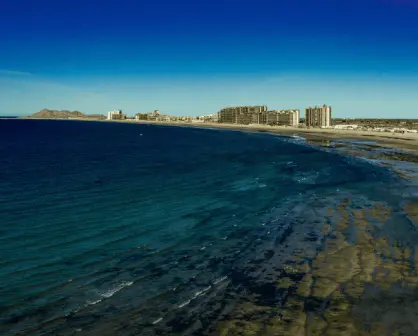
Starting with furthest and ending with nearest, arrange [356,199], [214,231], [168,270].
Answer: [356,199]
[214,231]
[168,270]

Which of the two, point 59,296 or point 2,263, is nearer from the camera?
point 59,296

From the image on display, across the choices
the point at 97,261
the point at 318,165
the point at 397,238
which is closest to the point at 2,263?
the point at 97,261

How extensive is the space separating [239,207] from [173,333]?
1850 centimetres

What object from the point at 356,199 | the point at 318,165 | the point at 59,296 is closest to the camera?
the point at 59,296

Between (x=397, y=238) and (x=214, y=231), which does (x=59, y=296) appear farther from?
(x=397, y=238)

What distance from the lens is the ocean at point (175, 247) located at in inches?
492

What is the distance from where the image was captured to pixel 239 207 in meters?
29.3

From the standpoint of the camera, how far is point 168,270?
16.5m

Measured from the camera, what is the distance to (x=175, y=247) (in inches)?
776

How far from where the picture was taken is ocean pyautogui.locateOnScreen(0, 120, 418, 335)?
12.5 meters

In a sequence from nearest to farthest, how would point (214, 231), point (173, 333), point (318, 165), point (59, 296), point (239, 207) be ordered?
1. point (173, 333)
2. point (59, 296)
3. point (214, 231)
4. point (239, 207)
5. point (318, 165)

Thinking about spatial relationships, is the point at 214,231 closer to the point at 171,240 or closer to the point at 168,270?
the point at 171,240

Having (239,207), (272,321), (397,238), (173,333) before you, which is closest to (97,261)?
(173,333)

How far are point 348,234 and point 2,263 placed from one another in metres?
20.0
